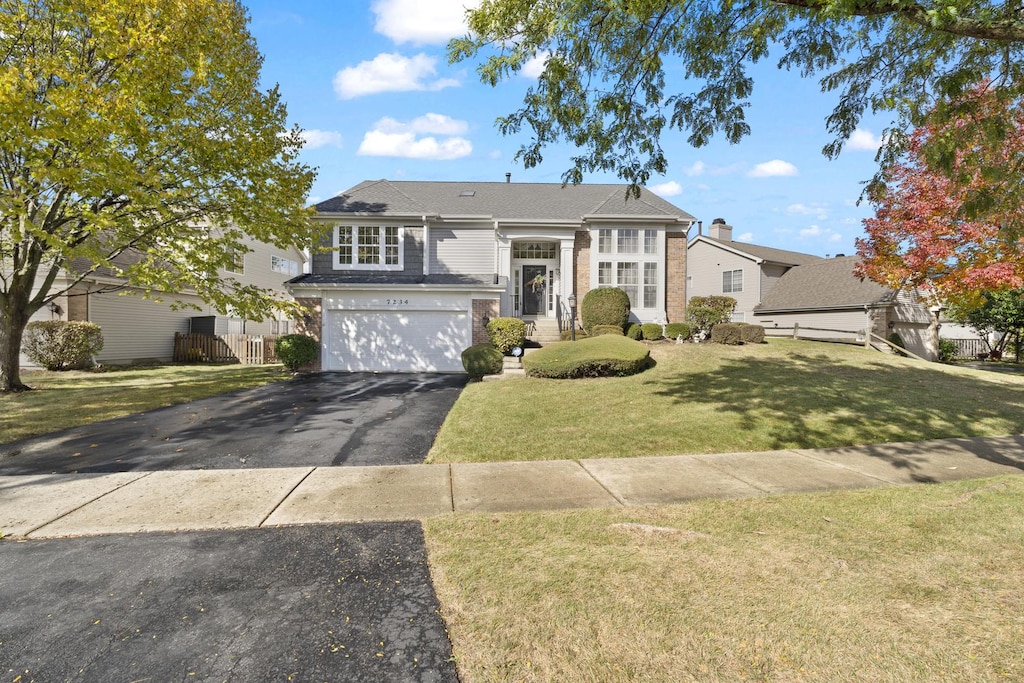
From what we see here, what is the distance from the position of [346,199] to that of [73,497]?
16.5 meters

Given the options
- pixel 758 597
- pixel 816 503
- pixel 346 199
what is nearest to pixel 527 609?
pixel 758 597

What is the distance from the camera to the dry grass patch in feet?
7.66

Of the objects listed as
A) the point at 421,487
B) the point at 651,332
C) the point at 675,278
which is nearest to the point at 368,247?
the point at 651,332

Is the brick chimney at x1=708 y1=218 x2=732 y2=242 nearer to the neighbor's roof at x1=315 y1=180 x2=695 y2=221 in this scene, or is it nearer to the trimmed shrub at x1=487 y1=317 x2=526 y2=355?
the neighbor's roof at x1=315 y1=180 x2=695 y2=221

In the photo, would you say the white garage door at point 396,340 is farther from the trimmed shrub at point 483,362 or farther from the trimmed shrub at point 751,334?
the trimmed shrub at point 751,334

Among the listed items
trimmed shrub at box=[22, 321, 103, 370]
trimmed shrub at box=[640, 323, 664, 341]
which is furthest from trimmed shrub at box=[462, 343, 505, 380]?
trimmed shrub at box=[22, 321, 103, 370]

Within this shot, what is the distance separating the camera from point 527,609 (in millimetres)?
2773

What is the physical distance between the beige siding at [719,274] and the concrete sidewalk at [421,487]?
23382 mm

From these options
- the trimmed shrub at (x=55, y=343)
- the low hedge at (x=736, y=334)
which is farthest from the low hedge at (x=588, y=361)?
the trimmed shrub at (x=55, y=343)

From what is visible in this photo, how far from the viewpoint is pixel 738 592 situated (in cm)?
295

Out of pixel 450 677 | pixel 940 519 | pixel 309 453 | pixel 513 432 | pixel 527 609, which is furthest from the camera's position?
pixel 513 432

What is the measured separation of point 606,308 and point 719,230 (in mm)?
17841

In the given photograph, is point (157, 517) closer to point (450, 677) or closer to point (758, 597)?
point (450, 677)

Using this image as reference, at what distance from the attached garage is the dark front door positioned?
3844mm
